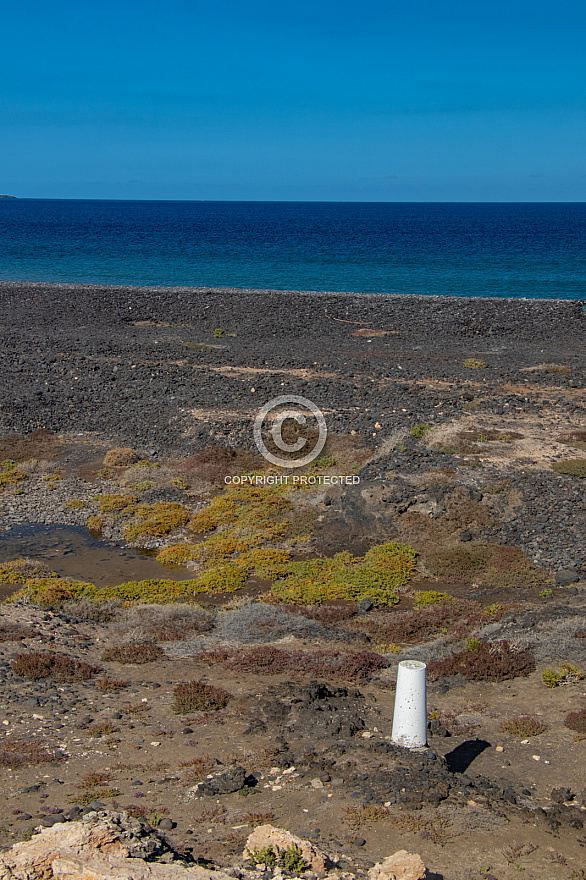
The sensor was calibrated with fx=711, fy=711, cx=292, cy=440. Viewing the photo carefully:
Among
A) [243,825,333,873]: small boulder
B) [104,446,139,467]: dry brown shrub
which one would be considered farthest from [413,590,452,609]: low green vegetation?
[104,446,139,467]: dry brown shrub

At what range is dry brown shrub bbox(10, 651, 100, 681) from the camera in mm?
11305

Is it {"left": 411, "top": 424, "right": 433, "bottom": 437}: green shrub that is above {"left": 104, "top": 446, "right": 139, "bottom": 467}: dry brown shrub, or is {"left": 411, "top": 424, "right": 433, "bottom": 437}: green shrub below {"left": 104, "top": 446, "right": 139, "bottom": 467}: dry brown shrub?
above

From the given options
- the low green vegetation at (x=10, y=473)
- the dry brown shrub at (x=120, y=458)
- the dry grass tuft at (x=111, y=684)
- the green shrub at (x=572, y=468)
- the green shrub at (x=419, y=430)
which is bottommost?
the dry grass tuft at (x=111, y=684)

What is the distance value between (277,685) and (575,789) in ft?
14.8

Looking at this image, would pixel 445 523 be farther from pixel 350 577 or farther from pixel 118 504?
pixel 118 504

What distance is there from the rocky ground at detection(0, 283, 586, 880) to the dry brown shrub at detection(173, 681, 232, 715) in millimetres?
147

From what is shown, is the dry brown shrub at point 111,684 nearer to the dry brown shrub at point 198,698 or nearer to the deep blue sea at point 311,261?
the dry brown shrub at point 198,698

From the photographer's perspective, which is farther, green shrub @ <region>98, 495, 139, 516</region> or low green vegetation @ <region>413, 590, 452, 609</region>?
green shrub @ <region>98, 495, 139, 516</region>

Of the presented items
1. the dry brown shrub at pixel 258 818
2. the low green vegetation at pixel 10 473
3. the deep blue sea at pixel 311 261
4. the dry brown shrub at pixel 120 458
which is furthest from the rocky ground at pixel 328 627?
the deep blue sea at pixel 311 261

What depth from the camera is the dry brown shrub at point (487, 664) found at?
11383 millimetres

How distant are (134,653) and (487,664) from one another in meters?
5.97

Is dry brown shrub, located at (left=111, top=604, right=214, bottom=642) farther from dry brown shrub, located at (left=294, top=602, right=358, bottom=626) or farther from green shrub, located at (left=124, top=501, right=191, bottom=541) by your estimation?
green shrub, located at (left=124, top=501, right=191, bottom=541)

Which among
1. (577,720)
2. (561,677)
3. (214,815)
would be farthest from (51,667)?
(561,677)

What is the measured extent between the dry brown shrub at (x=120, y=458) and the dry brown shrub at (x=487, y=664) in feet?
45.0
